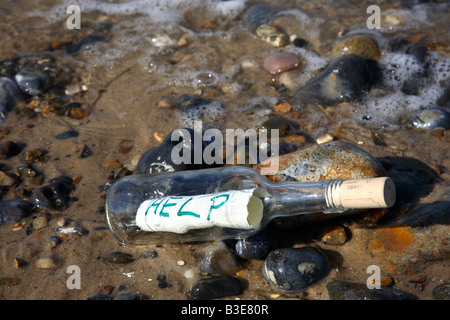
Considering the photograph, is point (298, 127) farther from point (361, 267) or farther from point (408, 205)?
point (361, 267)

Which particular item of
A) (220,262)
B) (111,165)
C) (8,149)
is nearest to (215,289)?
(220,262)

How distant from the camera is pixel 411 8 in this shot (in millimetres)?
5305

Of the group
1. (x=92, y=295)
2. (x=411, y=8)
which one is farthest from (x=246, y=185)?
(x=411, y=8)

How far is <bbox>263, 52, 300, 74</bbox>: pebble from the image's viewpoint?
448cm

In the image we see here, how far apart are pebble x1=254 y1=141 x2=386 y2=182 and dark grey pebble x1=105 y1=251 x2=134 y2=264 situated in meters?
1.03

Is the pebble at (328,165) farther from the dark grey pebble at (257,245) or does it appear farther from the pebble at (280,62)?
the pebble at (280,62)

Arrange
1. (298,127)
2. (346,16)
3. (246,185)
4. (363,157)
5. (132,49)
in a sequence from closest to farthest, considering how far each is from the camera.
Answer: (246,185), (363,157), (298,127), (132,49), (346,16)

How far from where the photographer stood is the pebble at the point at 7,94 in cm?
414

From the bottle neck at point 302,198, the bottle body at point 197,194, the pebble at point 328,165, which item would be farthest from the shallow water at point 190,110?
the bottle neck at point 302,198

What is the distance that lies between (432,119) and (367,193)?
2003 millimetres

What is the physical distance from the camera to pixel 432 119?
3.75 meters

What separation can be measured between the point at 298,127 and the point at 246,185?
1.40 m

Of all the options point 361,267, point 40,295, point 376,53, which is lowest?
point 40,295

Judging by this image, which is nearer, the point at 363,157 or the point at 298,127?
the point at 363,157
